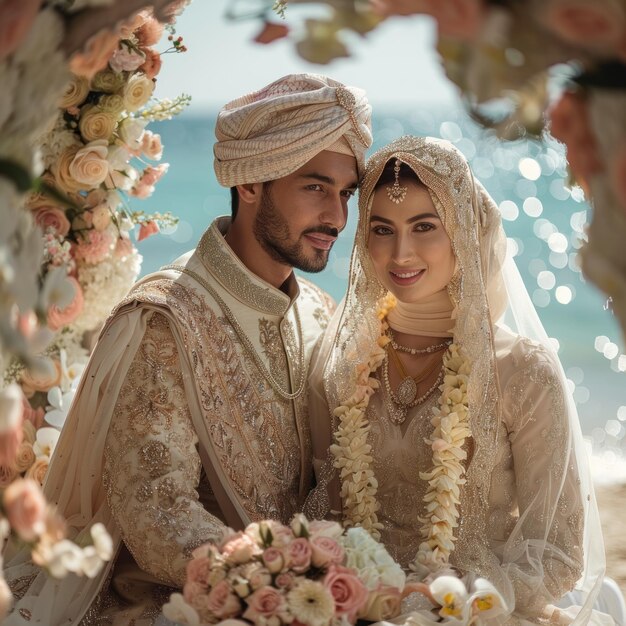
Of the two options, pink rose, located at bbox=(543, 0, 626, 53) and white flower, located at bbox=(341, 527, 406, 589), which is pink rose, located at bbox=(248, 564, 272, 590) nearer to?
white flower, located at bbox=(341, 527, 406, 589)

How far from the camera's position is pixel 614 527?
6172mm

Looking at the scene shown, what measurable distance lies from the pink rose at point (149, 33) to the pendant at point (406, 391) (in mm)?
1593

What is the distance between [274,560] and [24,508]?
851 millimetres

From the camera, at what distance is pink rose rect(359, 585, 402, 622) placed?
94.6 inches

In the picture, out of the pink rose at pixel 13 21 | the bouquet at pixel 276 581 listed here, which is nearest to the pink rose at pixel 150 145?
the bouquet at pixel 276 581

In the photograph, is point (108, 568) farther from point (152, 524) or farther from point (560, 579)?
point (560, 579)

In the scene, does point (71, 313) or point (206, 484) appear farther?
point (71, 313)

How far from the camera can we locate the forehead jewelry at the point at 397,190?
10.4 ft

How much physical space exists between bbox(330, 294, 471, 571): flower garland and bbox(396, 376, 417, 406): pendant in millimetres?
82

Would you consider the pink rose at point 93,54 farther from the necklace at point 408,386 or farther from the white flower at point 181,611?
the necklace at point 408,386

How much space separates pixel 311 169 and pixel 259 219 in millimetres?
260

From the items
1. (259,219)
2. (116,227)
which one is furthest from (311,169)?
(116,227)

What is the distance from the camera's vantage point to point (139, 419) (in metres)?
2.99

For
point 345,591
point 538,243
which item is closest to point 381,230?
point 345,591
